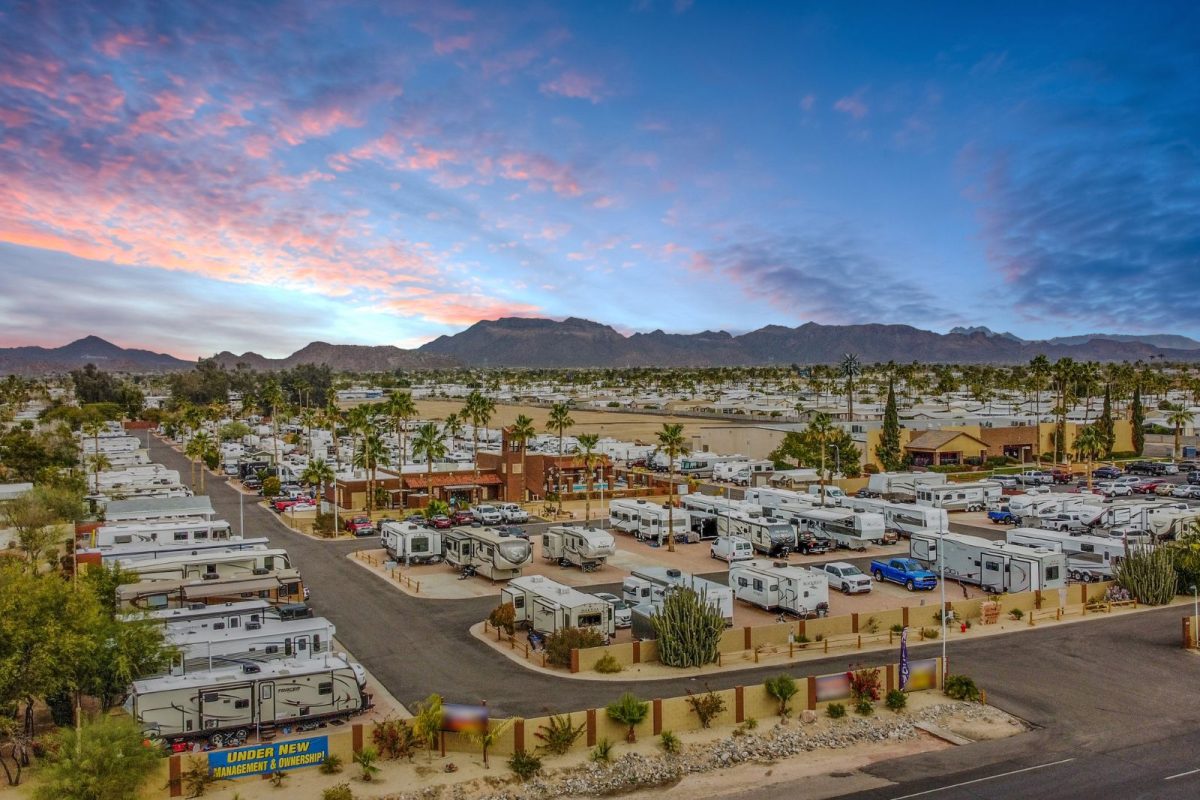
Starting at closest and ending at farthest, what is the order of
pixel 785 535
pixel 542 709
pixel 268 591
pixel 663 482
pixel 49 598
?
pixel 49 598 < pixel 542 709 < pixel 268 591 < pixel 785 535 < pixel 663 482

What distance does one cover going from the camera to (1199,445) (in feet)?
315

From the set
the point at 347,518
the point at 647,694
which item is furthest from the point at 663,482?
the point at 647,694

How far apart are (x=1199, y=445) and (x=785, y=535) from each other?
256 ft

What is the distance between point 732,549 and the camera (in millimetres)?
42969

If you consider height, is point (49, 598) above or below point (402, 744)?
above

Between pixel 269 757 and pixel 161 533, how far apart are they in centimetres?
2745

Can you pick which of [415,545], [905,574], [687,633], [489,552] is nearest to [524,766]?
[687,633]

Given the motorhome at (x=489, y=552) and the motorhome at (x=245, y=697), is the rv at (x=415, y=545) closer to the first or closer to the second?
the motorhome at (x=489, y=552)

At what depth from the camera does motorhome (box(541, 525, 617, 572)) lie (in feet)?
135

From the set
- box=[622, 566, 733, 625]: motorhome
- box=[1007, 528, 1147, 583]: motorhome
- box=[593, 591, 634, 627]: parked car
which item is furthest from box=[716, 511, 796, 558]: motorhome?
box=[593, 591, 634, 627]: parked car

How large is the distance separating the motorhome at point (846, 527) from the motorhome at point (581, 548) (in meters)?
11.9

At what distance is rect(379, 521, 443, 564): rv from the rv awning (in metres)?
10.1

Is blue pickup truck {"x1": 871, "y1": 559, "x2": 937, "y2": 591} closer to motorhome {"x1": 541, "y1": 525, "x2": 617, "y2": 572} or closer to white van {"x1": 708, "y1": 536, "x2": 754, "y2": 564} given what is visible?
white van {"x1": 708, "y1": 536, "x2": 754, "y2": 564}

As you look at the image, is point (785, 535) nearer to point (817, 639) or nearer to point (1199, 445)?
point (817, 639)
